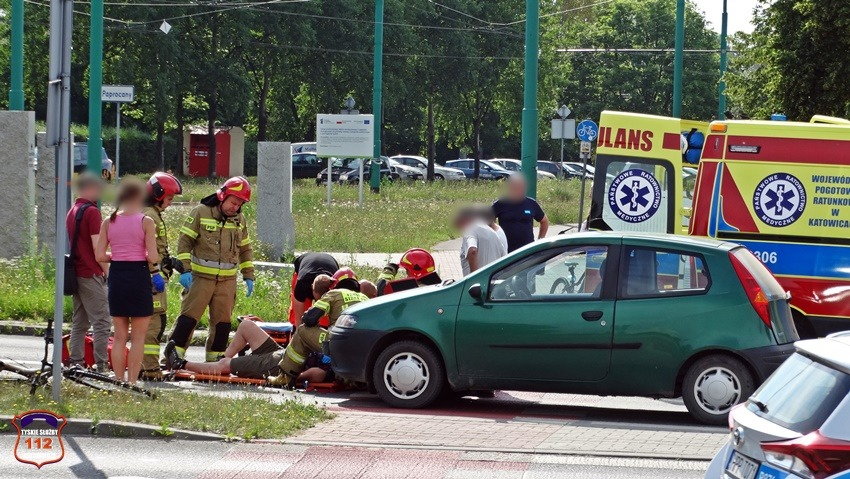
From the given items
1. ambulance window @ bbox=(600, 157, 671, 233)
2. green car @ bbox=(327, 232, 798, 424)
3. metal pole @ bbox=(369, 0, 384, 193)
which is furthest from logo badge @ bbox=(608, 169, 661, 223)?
metal pole @ bbox=(369, 0, 384, 193)

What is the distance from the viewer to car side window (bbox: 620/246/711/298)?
33.4ft

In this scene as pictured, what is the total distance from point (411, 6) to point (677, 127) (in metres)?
48.8

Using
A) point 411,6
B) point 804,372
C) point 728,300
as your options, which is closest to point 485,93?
point 411,6

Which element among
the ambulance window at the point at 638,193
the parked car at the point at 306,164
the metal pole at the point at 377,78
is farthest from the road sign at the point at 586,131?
the parked car at the point at 306,164

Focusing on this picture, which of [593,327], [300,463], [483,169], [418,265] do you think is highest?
[483,169]

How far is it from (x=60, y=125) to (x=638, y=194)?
22.3ft

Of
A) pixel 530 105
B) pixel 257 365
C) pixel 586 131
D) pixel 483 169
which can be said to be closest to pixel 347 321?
pixel 257 365

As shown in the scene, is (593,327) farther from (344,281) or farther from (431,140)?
(431,140)

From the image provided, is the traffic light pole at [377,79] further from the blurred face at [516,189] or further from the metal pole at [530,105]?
the blurred face at [516,189]

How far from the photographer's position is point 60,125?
9234 millimetres

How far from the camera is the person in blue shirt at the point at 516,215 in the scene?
14.5 m

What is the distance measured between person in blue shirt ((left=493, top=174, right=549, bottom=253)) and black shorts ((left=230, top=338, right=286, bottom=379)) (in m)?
3.56

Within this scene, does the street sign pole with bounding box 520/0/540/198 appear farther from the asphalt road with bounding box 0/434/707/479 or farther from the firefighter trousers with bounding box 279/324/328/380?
the asphalt road with bounding box 0/434/707/479

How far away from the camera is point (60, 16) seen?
907cm
